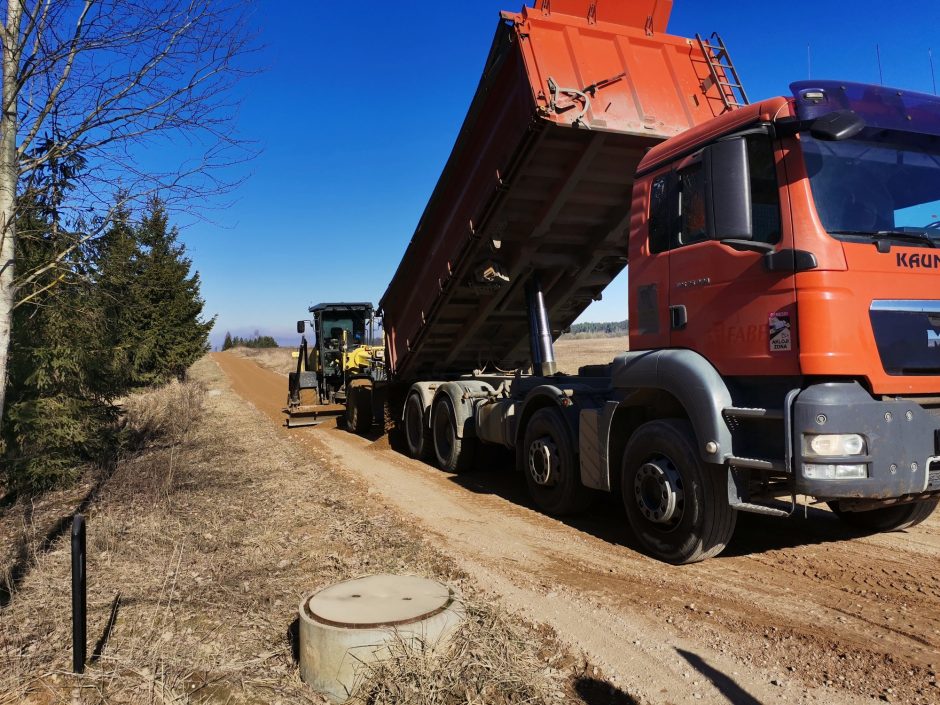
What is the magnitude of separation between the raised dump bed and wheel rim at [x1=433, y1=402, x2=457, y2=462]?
134 centimetres

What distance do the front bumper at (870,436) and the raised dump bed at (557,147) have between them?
212 centimetres

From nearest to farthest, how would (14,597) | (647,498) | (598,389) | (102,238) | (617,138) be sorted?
(14,597) < (102,238) < (647,498) < (617,138) < (598,389)

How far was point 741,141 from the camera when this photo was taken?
4.05 meters

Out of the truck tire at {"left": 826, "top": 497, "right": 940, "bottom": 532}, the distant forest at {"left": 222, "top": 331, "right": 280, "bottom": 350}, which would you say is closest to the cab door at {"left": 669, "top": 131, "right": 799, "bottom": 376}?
the truck tire at {"left": 826, "top": 497, "right": 940, "bottom": 532}

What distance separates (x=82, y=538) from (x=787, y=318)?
3981 mm

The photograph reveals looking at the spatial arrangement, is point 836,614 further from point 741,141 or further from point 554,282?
point 554,282

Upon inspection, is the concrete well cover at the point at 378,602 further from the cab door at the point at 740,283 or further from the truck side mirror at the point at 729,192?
the truck side mirror at the point at 729,192

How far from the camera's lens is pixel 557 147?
6027mm

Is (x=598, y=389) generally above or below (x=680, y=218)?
below

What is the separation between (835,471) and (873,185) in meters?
1.81

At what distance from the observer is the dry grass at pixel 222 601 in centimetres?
297

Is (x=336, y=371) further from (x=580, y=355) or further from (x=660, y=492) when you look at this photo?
(x=580, y=355)

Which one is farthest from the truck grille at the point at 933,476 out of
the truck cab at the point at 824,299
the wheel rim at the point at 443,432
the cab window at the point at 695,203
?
the wheel rim at the point at 443,432

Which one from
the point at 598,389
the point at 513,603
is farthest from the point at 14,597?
the point at 598,389
